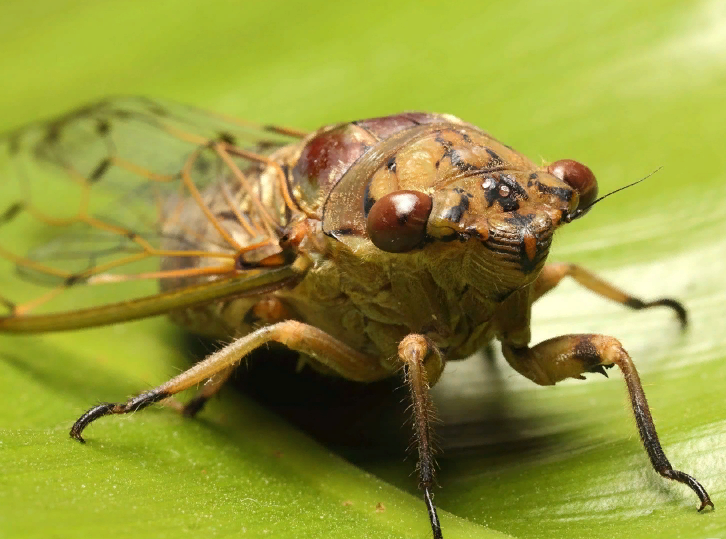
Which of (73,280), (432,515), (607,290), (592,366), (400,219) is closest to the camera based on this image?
(432,515)

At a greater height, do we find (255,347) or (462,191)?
(462,191)

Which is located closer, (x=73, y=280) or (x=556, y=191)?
(x=556, y=191)

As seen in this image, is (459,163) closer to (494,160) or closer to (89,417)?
(494,160)

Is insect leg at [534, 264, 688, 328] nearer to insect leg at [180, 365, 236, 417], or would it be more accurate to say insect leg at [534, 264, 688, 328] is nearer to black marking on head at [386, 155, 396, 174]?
black marking on head at [386, 155, 396, 174]

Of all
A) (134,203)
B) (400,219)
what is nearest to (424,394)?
(400,219)

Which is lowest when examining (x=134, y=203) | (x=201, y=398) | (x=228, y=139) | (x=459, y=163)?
(x=201, y=398)

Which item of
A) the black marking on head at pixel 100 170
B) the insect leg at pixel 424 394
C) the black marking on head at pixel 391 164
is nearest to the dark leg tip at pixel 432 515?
the insect leg at pixel 424 394

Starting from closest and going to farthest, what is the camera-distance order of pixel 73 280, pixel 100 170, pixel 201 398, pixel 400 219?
1. pixel 400 219
2. pixel 201 398
3. pixel 73 280
4. pixel 100 170
